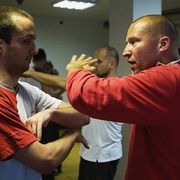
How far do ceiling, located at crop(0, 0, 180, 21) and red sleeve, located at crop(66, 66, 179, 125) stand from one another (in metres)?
4.91

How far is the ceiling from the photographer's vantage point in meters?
6.19

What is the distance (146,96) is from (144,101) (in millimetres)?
21

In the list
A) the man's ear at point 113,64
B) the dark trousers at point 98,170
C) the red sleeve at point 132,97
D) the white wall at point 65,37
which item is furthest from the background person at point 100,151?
the white wall at point 65,37

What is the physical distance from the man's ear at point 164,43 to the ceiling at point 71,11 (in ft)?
15.4

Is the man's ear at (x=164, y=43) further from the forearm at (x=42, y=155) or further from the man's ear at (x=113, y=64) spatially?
the man's ear at (x=113, y=64)

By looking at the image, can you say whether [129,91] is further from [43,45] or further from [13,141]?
[43,45]

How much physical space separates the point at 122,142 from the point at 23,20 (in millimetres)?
2225

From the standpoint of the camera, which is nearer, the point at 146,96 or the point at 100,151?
the point at 146,96

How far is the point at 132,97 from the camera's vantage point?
113 centimetres

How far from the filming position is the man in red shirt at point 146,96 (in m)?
1.14

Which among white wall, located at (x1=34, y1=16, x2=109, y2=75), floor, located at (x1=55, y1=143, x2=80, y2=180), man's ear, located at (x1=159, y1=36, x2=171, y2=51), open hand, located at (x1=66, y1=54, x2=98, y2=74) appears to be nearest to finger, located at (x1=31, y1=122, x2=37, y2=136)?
open hand, located at (x1=66, y1=54, x2=98, y2=74)

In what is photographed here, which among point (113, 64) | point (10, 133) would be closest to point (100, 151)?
point (113, 64)

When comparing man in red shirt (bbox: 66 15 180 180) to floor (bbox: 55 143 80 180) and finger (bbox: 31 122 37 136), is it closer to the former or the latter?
finger (bbox: 31 122 37 136)

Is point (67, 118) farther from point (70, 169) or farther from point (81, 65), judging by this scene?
point (70, 169)
